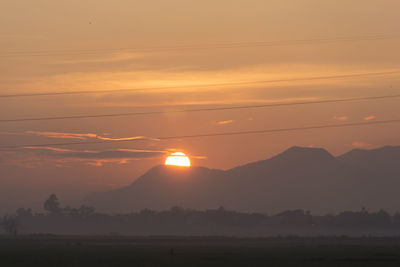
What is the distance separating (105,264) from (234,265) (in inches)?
686

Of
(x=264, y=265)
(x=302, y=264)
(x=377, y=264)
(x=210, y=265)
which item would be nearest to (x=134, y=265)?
(x=210, y=265)

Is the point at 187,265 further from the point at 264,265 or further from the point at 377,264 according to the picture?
the point at 377,264

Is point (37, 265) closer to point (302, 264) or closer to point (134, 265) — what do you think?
point (134, 265)

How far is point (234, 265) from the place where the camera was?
92.1m

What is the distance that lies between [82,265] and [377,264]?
3879cm

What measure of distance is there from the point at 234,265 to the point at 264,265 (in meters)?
3.86

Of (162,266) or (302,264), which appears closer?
(162,266)

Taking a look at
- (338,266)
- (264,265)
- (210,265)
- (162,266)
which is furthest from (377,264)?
(162,266)

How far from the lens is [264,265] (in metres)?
92.2

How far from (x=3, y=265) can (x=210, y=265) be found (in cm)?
2716

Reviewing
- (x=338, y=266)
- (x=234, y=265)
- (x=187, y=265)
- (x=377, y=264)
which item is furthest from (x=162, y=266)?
(x=377, y=264)

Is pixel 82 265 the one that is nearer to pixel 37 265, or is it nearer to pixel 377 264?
pixel 37 265

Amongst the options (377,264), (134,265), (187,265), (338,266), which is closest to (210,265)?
(187,265)

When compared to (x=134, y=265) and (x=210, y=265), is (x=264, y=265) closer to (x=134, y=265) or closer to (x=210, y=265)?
(x=210, y=265)
